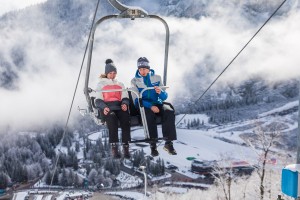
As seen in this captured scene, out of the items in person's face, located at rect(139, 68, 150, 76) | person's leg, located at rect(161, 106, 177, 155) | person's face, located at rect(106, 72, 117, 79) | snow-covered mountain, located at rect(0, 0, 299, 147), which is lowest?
person's leg, located at rect(161, 106, 177, 155)

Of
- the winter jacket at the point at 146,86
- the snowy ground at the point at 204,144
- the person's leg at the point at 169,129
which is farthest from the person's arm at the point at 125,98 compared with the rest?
the snowy ground at the point at 204,144

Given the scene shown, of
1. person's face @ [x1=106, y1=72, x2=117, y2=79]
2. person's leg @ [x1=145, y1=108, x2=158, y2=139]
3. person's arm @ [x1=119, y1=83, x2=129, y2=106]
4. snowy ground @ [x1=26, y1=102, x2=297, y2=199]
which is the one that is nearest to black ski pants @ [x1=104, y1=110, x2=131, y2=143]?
person's arm @ [x1=119, y1=83, x2=129, y2=106]

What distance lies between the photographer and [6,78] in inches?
6594

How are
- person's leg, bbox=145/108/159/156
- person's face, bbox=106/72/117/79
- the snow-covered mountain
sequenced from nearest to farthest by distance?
person's leg, bbox=145/108/159/156 < person's face, bbox=106/72/117/79 < the snow-covered mountain

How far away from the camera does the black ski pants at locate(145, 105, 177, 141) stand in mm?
5492

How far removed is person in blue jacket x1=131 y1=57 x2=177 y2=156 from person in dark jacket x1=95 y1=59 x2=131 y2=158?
21 centimetres

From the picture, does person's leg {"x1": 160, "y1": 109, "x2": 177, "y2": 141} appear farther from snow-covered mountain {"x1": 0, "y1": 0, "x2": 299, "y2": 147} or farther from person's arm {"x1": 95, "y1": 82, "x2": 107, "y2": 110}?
snow-covered mountain {"x1": 0, "y1": 0, "x2": 299, "y2": 147}

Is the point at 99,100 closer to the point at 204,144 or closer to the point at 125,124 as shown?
the point at 125,124

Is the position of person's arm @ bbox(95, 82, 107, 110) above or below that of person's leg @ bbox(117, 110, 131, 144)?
above

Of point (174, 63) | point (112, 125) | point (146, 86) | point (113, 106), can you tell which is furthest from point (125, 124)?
point (174, 63)

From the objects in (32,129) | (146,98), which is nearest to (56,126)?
(32,129)

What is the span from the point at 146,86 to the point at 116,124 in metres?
0.59

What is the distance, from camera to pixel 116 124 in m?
5.54

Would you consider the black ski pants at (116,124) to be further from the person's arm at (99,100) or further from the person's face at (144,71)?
the person's face at (144,71)
